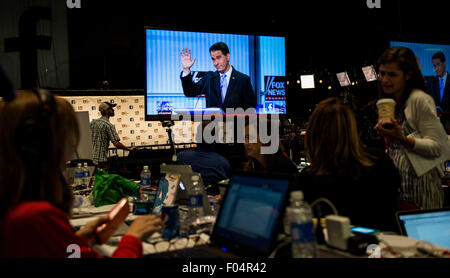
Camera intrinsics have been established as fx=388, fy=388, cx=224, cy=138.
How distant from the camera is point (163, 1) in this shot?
31.3 feet

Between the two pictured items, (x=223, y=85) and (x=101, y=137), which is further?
(x=101, y=137)

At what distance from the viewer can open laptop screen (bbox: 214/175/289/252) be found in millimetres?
1450

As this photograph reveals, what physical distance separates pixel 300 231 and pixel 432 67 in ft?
17.0

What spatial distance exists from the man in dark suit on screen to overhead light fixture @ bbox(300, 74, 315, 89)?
5.01 m

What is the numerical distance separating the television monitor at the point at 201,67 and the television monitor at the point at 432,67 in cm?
209

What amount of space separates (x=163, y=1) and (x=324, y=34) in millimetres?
4599

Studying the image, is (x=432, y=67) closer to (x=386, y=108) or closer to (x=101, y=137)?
(x=386, y=108)

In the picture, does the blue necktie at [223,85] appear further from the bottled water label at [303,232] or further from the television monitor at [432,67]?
the bottled water label at [303,232]

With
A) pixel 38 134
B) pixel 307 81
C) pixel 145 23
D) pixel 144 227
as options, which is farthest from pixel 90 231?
pixel 145 23

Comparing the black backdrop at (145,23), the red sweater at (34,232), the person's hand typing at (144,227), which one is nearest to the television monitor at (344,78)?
the black backdrop at (145,23)

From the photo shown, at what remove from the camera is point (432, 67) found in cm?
561

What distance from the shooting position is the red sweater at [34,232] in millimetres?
1202

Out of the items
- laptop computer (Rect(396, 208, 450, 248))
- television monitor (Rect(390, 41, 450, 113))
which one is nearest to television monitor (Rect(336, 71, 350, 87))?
television monitor (Rect(390, 41, 450, 113))

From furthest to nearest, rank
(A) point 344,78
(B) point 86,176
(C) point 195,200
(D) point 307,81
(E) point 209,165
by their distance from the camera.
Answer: (D) point 307,81 → (A) point 344,78 → (B) point 86,176 → (E) point 209,165 → (C) point 195,200
